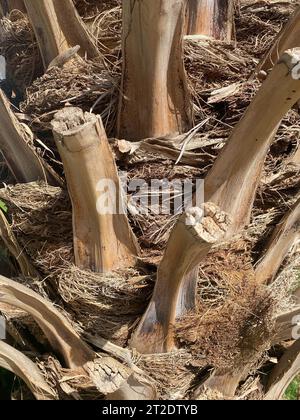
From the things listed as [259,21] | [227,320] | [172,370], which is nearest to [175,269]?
[227,320]

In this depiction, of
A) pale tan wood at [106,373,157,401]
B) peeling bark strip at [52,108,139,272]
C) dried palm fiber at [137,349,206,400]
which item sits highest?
peeling bark strip at [52,108,139,272]

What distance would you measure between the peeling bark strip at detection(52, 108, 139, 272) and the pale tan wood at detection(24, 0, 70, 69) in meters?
0.47

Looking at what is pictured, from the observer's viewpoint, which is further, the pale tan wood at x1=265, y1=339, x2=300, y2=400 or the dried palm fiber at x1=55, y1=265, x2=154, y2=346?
the pale tan wood at x1=265, y1=339, x2=300, y2=400

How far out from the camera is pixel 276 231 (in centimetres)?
179

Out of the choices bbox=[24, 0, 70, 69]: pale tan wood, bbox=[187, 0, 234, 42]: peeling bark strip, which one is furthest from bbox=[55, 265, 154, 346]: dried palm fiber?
bbox=[187, 0, 234, 42]: peeling bark strip

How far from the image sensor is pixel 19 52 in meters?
2.07

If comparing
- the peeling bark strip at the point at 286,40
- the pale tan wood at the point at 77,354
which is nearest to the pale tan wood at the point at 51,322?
the pale tan wood at the point at 77,354

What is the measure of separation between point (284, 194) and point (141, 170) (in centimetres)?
46

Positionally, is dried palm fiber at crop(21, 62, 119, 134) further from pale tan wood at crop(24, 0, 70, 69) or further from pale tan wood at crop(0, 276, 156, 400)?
pale tan wood at crop(0, 276, 156, 400)

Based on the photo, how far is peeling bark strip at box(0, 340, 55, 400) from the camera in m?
1.71

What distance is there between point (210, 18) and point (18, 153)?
740 millimetres

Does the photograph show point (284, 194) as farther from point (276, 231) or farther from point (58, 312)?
point (58, 312)

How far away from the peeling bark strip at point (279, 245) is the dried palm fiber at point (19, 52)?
0.95 metres

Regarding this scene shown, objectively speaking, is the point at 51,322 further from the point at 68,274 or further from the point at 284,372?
the point at 284,372
